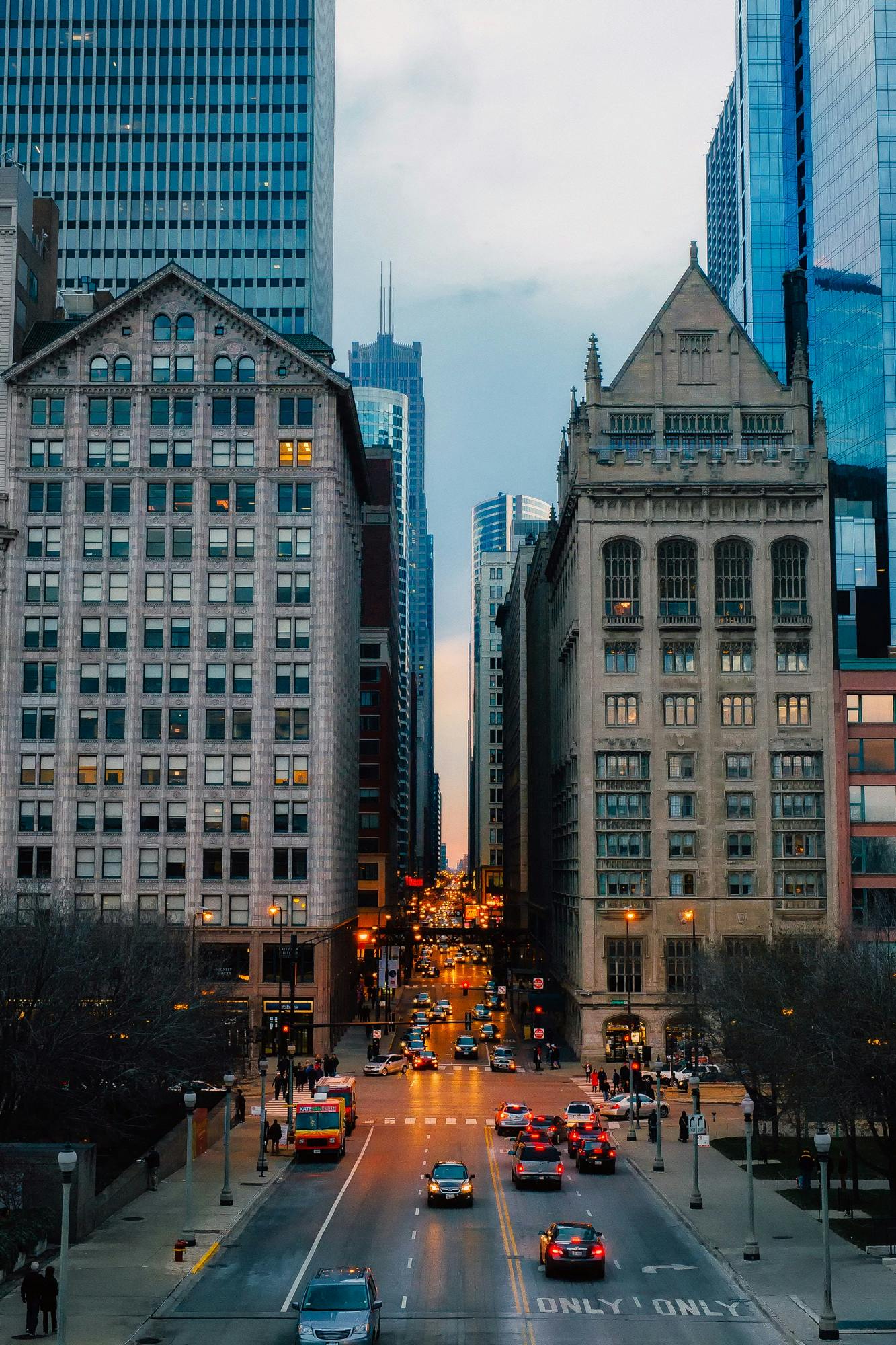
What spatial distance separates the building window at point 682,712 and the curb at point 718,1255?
4413 cm

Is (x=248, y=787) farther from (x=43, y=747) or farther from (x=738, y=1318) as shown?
(x=738, y=1318)

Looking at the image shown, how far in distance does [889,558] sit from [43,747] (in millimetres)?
74676

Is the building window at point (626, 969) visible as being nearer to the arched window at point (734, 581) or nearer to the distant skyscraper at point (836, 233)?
the arched window at point (734, 581)

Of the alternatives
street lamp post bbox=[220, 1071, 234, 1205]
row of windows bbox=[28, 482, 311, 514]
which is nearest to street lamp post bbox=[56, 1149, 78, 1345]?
street lamp post bbox=[220, 1071, 234, 1205]

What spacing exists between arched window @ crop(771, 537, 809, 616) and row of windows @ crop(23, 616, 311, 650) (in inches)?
1219

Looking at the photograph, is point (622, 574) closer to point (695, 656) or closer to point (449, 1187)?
point (695, 656)

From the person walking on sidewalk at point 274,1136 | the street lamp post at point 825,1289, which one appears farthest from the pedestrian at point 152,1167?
the street lamp post at point 825,1289

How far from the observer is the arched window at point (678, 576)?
9981cm

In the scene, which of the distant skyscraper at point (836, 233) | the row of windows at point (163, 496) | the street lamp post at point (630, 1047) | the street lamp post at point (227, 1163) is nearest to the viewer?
the street lamp post at point (227, 1163)

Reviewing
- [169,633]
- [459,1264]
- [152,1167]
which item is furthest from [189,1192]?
[169,633]

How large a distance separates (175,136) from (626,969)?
324 ft

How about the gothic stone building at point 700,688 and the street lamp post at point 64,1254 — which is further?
the gothic stone building at point 700,688

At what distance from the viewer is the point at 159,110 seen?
495 ft

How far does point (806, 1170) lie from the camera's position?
165 feet
